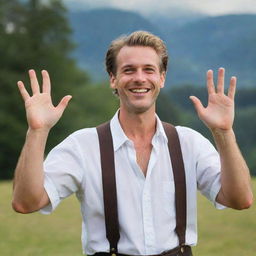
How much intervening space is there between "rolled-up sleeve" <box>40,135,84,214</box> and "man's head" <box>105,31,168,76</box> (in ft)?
1.97

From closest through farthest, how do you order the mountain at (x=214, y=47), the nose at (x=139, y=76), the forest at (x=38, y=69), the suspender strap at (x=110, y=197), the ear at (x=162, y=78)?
the suspender strap at (x=110, y=197) < the nose at (x=139, y=76) < the ear at (x=162, y=78) < the forest at (x=38, y=69) < the mountain at (x=214, y=47)

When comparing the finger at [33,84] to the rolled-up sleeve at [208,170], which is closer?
the finger at [33,84]

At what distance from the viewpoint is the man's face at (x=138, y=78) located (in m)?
3.80

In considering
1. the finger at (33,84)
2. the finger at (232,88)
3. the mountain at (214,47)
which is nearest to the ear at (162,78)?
the finger at (232,88)

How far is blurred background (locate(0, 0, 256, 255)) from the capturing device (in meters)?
44.3

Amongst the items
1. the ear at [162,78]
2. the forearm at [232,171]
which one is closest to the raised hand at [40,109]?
the ear at [162,78]

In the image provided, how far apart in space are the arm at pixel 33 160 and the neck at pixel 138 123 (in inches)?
19.1

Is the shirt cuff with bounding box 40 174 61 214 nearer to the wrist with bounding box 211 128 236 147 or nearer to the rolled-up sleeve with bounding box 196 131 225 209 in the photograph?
the rolled-up sleeve with bounding box 196 131 225 209

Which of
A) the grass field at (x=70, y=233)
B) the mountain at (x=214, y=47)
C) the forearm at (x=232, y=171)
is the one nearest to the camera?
the forearm at (x=232, y=171)

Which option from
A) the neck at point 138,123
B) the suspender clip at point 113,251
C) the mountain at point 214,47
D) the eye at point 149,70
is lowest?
the suspender clip at point 113,251

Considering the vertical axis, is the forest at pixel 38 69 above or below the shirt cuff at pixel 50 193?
above

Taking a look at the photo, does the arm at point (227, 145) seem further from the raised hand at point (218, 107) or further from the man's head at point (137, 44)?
the man's head at point (137, 44)

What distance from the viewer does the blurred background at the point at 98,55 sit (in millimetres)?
44312

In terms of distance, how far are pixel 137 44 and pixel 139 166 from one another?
2.40ft
